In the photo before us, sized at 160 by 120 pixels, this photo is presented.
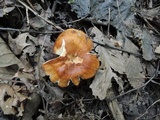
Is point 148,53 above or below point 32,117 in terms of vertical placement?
above

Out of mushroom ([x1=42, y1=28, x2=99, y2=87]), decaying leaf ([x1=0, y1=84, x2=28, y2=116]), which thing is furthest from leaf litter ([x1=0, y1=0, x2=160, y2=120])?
mushroom ([x1=42, y1=28, x2=99, y2=87])

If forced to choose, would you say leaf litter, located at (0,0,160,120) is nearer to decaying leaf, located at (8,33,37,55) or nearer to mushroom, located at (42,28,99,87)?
decaying leaf, located at (8,33,37,55)

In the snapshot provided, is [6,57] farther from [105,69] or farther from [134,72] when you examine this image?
[134,72]

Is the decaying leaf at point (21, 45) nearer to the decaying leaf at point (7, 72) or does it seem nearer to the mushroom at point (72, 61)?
the decaying leaf at point (7, 72)

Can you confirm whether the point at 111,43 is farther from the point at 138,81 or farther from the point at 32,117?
the point at 32,117

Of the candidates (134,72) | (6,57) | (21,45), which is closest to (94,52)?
(134,72)

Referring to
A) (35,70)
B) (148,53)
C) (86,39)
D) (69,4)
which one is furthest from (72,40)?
(148,53)

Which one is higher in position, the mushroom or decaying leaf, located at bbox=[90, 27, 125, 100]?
the mushroom
